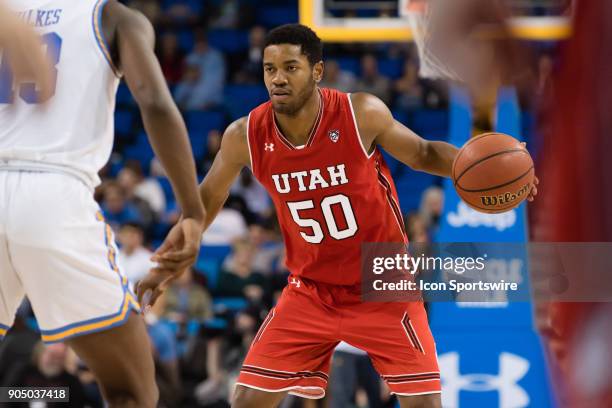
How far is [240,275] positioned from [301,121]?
4.03 m

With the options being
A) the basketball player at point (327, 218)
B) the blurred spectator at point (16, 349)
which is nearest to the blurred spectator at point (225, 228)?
the blurred spectator at point (16, 349)

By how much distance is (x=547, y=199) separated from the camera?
9.09 feet

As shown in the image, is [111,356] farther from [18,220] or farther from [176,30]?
[176,30]

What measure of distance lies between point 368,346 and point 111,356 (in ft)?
4.28

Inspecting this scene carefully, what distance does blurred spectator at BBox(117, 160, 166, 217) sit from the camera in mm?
9320

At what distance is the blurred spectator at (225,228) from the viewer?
29.6 ft

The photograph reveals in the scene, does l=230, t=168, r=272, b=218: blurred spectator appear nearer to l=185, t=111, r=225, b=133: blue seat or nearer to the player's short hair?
l=185, t=111, r=225, b=133: blue seat

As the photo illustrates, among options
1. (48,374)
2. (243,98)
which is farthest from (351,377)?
(243,98)

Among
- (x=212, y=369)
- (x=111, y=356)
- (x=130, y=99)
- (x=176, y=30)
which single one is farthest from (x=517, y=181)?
(x=176, y=30)

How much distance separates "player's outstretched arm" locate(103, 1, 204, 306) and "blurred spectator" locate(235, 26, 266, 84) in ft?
27.0

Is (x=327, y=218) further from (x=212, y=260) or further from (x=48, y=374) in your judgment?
(x=212, y=260)

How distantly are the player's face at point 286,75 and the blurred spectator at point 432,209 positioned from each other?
4133 mm

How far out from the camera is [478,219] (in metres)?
6.00

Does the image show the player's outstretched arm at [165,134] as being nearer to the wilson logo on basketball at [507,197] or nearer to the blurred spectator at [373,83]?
the wilson logo on basketball at [507,197]
